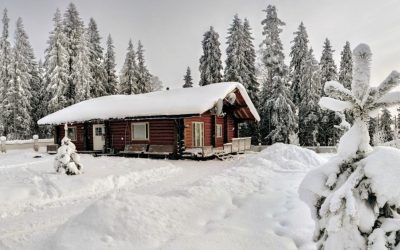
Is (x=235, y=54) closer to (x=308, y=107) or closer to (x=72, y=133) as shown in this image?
(x=308, y=107)

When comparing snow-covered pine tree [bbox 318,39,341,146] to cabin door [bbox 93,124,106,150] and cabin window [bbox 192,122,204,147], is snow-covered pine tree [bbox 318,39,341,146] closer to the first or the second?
cabin window [bbox 192,122,204,147]

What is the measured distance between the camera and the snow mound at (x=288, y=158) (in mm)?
13406

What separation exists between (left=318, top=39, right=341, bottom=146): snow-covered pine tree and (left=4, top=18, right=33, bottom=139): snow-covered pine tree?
35.4 metres

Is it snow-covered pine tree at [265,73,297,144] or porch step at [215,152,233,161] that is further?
snow-covered pine tree at [265,73,297,144]

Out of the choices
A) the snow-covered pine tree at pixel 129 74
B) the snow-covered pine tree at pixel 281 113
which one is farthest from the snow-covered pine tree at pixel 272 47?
the snow-covered pine tree at pixel 129 74

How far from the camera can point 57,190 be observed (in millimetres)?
10562

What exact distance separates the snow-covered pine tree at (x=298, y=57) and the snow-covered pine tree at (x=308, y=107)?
567mm

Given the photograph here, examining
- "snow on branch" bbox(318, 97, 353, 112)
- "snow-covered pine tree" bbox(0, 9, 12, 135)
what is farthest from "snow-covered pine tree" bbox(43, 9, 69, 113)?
"snow on branch" bbox(318, 97, 353, 112)

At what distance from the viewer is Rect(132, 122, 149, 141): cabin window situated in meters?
22.5

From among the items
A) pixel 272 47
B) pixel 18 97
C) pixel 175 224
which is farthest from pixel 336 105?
pixel 18 97

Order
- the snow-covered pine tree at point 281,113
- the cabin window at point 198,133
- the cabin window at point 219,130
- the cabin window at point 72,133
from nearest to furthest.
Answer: the cabin window at point 198,133 < the cabin window at point 219,130 < the cabin window at point 72,133 < the snow-covered pine tree at point 281,113

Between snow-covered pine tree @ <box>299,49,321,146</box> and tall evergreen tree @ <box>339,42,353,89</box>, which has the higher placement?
tall evergreen tree @ <box>339,42,353,89</box>

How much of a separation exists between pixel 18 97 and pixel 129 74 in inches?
572

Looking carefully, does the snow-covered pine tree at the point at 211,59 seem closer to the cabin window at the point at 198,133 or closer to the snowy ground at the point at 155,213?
the cabin window at the point at 198,133
